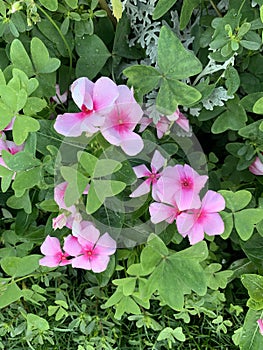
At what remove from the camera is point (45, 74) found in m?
0.73

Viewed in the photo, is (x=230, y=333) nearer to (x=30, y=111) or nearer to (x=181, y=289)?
(x=181, y=289)

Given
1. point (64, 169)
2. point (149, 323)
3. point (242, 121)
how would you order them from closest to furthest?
point (64, 169), point (242, 121), point (149, 323)

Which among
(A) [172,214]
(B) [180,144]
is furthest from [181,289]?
(B) [180,144]

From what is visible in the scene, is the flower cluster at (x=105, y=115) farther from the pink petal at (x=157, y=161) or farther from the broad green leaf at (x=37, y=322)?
the broad green leaf at (x=37, y=322)

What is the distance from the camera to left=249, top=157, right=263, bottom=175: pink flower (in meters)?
0.80

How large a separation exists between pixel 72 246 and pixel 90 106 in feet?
0.70

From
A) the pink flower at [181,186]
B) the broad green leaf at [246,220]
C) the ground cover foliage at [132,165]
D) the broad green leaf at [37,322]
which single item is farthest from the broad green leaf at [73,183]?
the broad green leaf at [37,322]

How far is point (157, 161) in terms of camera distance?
717 millimetres

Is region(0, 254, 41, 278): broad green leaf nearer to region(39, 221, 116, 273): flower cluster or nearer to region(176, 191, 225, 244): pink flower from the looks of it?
region(39, 221, 116, 273): flower cluster

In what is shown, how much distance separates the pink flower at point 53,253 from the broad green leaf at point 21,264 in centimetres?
6

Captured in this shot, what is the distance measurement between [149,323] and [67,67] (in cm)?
42

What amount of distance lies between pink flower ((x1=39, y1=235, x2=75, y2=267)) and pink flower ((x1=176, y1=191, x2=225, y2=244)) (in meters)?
0.18

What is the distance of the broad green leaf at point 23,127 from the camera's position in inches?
25.1

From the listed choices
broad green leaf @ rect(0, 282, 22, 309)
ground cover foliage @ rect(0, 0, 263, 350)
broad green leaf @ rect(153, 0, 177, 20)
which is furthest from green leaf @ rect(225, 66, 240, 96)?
broad green leaf @ rect(0, 282, 22, 309)
